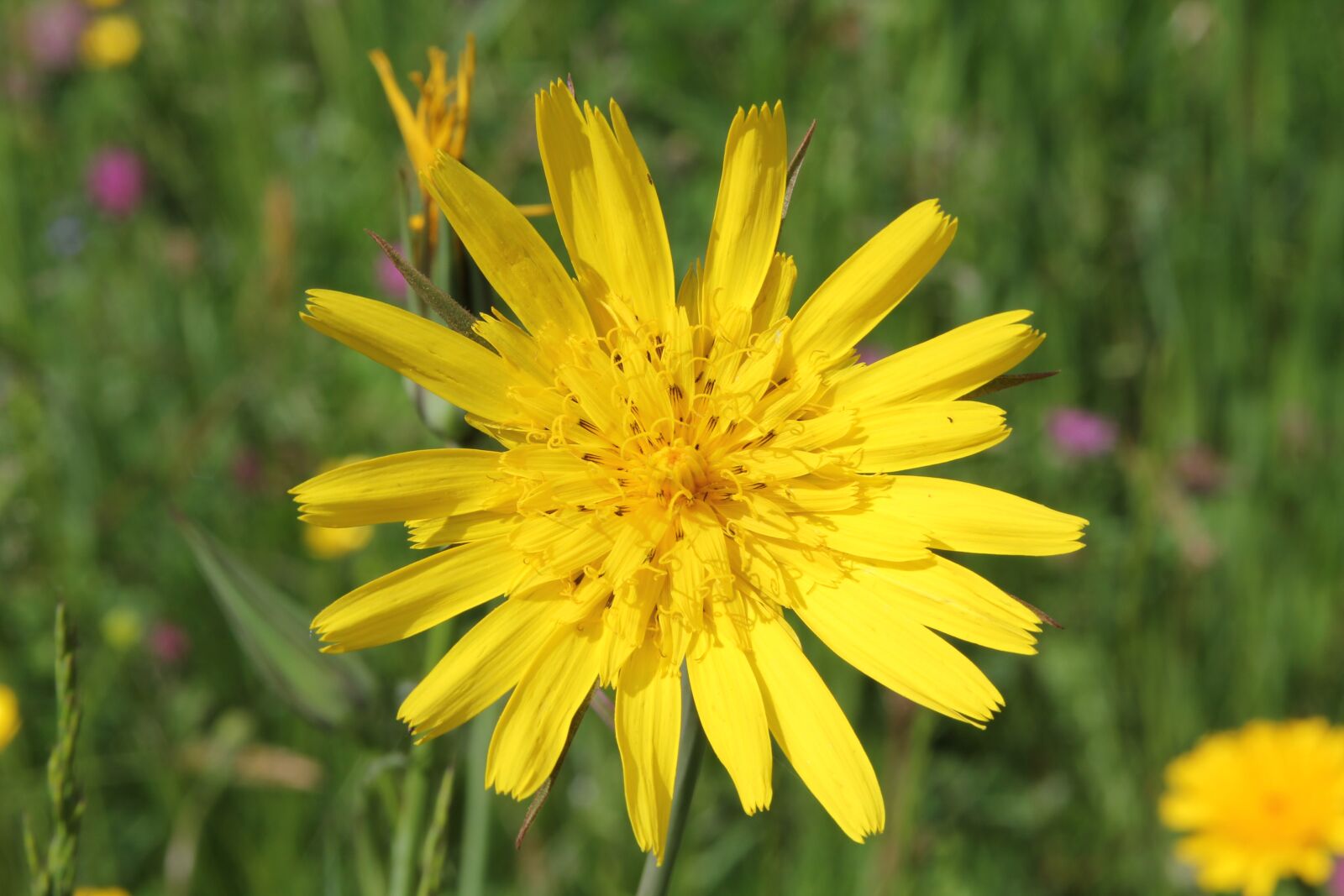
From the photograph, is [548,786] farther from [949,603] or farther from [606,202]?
[606,202]

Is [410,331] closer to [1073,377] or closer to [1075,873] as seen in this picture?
[1075,873]

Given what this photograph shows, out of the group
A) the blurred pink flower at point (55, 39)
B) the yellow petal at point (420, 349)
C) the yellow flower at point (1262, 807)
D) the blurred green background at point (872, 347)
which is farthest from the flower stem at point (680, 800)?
the blurred pink flower at point (55, 39)

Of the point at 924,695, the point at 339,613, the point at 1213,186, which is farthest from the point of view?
the point at 1213,186

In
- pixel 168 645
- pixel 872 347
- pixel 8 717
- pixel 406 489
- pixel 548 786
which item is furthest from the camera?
pixel 872 347

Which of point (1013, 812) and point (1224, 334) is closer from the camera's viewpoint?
point (1013, 812)

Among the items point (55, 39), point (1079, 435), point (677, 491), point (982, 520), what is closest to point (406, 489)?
point (677, 491)

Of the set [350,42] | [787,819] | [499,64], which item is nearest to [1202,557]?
[787,819]
